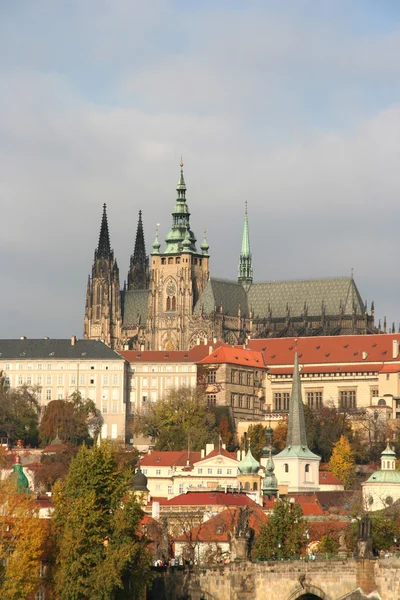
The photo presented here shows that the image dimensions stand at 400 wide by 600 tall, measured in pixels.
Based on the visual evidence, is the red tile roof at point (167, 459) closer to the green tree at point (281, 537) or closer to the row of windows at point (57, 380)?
the row of windows at point (57, 380)

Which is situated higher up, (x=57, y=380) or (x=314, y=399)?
(x=57, y=380)

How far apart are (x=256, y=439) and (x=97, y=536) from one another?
9196 centimetres

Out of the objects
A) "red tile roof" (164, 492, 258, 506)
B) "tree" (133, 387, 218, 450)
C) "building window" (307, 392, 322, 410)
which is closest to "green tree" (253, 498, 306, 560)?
"red tile roof" (164, 492, 258, 506)

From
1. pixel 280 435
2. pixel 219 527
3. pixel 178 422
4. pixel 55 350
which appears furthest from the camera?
pixel 55 350

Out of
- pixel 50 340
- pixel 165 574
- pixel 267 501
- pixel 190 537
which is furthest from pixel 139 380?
pixel 165 574

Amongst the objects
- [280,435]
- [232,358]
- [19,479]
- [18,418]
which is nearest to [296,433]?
[280,435]

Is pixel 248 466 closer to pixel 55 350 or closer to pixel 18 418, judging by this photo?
pixel 18 418

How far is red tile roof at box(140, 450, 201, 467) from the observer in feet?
533

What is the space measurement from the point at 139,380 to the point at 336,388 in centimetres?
1841

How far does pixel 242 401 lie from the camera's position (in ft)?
639

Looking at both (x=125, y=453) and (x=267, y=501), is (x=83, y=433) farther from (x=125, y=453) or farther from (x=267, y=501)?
(x=267, y=501)

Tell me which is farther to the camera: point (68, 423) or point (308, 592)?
point (68, 423)

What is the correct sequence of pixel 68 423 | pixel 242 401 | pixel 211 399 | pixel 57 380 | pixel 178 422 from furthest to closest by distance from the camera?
pixel 242 401 → pixel 57 380 → pixel 211 399 → pixel 178 422 → pixel 68 423

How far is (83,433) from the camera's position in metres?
179
